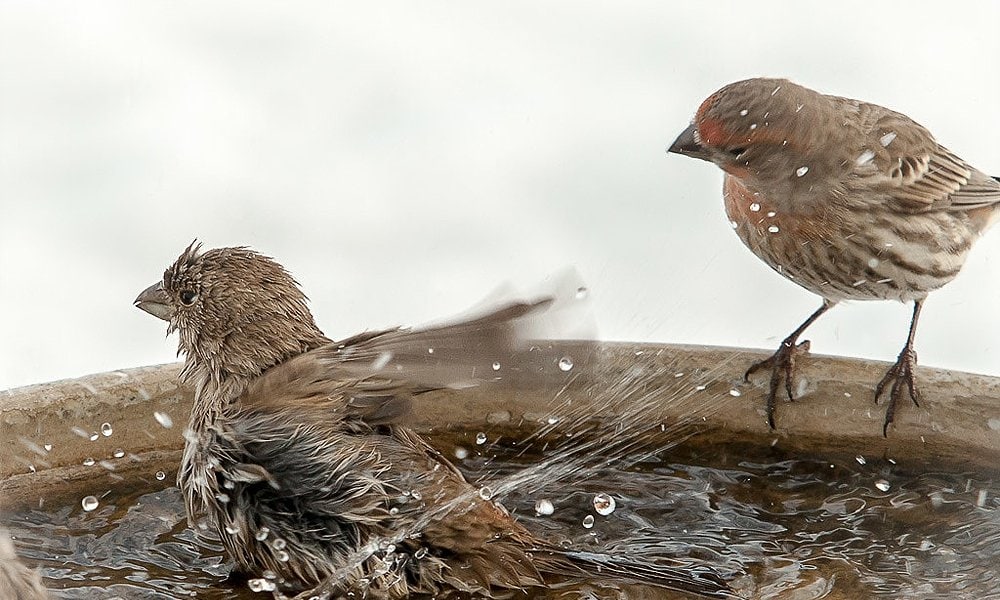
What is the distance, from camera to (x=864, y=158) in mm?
5129

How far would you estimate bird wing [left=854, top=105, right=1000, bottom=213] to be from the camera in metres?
5.10

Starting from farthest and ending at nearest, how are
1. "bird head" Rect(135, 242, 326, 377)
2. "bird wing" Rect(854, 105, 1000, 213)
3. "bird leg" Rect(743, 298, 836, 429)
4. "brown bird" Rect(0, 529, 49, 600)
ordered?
"bird wing" Rect(854, 105, 1000, 213), "bird leg" Rect(743, 298, 836, 429), "bird head" Rect(135, 242, 326, 377), "brown bird" Rect(0, 529, 49, 600)

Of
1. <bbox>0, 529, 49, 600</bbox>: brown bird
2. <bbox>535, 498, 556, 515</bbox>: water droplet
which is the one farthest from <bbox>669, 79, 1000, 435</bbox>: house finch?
<bbox>0, 529, 49, 600</bbox>: brown bird

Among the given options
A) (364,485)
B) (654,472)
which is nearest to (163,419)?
(364,485)

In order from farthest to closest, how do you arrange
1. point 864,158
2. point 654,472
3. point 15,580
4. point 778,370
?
point 864,158 < point 778,370 < point 654,472 < point 15,580

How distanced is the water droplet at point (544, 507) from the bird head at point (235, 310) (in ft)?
2.74

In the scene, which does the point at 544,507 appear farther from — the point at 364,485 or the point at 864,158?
the point at 864,158

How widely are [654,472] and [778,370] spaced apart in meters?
0.57

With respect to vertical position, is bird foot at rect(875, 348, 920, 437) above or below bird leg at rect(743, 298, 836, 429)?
below

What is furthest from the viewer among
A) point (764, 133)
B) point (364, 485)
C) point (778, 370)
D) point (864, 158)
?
point (864, 158)

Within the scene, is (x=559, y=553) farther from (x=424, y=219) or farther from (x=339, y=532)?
(x=424, y=219)

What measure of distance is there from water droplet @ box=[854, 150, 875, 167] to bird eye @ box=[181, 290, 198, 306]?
250 centimetres

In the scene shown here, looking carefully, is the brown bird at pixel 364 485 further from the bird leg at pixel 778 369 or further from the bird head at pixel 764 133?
the bird head at pixel 764 133

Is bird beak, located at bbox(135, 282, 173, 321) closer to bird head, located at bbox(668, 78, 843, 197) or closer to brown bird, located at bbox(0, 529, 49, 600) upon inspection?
brown bird, located at bbox(0, 529, 49, 600)
